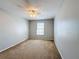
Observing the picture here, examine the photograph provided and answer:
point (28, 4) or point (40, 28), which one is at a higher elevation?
point (28, 4)

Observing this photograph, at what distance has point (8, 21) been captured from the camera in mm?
5145

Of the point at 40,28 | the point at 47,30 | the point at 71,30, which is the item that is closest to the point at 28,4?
the point at 71,30

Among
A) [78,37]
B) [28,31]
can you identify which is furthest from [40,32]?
[78,37]

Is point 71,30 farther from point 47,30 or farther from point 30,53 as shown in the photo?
point 47,30

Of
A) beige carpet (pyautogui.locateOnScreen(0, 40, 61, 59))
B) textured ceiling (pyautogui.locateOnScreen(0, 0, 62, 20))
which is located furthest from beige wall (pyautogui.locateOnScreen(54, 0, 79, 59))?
beige carpet (pyautogui.locateOnScreen(0, 40, 61, 59))

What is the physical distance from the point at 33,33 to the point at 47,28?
1.69m

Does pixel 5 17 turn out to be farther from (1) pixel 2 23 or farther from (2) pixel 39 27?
(2) pixel 39 27

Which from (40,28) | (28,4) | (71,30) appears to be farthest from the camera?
(40,28)

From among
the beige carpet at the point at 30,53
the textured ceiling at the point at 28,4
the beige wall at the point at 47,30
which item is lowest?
the beige carpet at the point at 30,53

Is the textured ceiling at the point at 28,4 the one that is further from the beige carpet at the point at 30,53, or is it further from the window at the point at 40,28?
the window at the point at 40,28

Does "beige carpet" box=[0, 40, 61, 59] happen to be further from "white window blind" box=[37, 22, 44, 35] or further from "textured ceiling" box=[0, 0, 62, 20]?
"white window blind" box=[37, 22, 44, 35]

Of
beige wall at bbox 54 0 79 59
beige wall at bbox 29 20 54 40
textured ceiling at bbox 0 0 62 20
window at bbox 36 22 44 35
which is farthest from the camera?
window at bbox 36 22 44 35

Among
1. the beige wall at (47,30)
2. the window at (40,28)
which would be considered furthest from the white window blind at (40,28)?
the beige wall at (47,30)

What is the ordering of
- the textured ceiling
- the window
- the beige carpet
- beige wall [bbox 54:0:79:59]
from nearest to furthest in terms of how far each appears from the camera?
1. beige wall [bbox 54:0:79:59]
2. the textured ceiling
3. the beige carpet
4. the window
